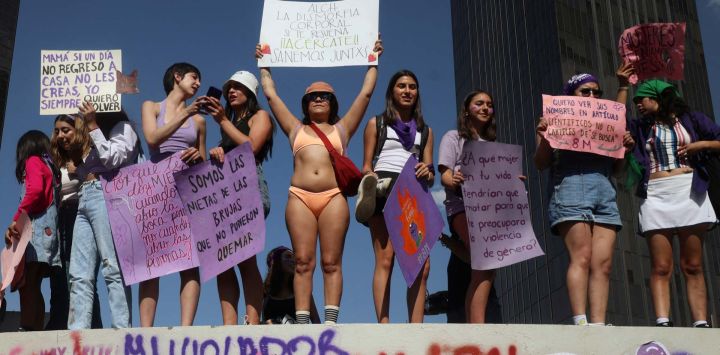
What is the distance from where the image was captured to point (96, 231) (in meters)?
5.86

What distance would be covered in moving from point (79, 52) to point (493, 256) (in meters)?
3.66

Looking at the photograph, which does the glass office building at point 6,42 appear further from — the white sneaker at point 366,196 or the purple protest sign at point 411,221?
the white sneaker at point 366,196

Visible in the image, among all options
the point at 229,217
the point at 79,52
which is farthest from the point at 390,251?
the point at 79,52

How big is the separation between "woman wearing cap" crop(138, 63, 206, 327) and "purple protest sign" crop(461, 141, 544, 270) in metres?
1.98

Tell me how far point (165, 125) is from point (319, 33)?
155 cm

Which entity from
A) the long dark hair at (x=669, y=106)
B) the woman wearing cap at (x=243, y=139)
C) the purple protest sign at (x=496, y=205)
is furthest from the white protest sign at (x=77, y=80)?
the long dark hair at (x=669, y=106)

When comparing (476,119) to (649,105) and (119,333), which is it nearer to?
(649,105)

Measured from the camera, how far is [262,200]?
598 centimetres

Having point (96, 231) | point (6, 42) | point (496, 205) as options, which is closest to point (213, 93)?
point (96, 231)

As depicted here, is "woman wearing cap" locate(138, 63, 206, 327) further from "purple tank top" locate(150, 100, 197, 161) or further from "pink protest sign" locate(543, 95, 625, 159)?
"pink protest sign" locate(543, 95, 625, 159)

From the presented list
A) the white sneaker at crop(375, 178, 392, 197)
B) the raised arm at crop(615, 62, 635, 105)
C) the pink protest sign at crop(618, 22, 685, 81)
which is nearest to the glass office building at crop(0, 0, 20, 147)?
the white sneaker at crop(375, 178, 392, 197)

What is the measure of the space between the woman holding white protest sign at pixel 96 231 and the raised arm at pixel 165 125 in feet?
0.73

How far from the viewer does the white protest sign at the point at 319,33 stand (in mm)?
6609

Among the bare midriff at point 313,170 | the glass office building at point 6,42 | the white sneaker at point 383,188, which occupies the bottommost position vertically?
the white sneaker at point 383,188
